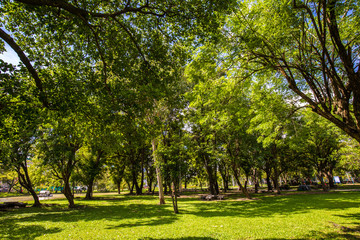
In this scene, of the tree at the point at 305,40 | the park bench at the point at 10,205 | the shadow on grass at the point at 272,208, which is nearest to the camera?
the tree at the point at 305,40

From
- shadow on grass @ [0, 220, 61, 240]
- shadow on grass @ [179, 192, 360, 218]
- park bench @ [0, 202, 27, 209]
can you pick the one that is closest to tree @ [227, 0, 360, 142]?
shadow on grass @ [179, 192, 360, 218]

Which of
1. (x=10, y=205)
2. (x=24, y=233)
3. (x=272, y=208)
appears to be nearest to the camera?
(x=24, y=233)

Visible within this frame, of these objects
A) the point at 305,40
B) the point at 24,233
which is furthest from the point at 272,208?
the point at 24,233

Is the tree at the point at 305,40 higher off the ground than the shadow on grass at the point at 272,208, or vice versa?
the tree at the point at 305,40

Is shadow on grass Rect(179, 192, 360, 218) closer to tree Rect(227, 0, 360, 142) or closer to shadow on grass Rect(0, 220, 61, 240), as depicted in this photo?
tree Rect(227, 0, 360, 142)

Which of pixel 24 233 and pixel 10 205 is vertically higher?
pixel 24 233

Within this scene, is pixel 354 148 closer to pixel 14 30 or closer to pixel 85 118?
pixel 85 118

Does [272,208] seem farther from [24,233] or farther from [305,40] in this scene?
[24,233]

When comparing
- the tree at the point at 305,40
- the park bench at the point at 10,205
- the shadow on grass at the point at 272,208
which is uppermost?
the tree at the point at 305,40

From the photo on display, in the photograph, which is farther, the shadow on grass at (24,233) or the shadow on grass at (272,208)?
the shadow on grass at (272,208)

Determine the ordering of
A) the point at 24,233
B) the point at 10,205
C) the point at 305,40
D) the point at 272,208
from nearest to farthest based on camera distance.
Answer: the point at 305,40
the point at 24,233
the point at 272,208
the point at 10,205

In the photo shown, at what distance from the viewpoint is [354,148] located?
63.5 ft

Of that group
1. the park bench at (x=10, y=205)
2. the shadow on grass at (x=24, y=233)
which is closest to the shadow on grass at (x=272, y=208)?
the shadow on grass at (x=24, y=233)

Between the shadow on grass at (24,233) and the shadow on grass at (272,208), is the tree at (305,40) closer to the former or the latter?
the shadow on grass at (272,208)
